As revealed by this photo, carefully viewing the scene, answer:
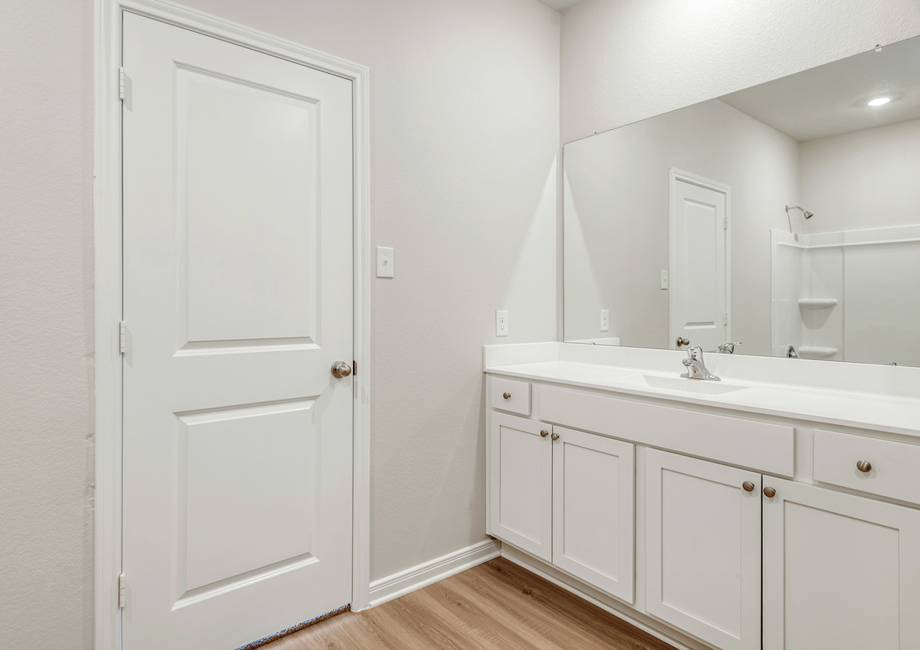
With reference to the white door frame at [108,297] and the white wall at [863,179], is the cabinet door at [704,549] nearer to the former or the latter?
the white wall at [863,179]

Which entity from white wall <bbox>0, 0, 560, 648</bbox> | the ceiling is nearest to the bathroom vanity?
white wall <bbox>0, 0, 560, 648</bbox>

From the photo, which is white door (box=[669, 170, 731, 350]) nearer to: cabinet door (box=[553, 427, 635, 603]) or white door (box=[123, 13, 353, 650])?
cabinet door (box=[553, 427, 635, 603])

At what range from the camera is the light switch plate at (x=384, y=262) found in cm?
194

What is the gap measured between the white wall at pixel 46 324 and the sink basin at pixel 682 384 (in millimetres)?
1692

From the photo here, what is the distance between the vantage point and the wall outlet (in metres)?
2.33

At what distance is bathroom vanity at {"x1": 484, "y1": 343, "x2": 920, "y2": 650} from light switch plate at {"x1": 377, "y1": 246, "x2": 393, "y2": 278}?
66 centimetres

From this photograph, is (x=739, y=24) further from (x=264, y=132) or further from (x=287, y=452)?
(x=287, y=452)

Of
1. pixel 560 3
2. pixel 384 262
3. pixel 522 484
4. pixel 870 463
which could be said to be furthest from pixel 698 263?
pixel 560 3

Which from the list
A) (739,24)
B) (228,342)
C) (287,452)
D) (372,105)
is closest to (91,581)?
(287,452)

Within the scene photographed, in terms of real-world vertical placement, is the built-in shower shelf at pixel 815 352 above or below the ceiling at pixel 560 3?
below

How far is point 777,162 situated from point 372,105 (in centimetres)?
149

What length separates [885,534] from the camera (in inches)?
46.8

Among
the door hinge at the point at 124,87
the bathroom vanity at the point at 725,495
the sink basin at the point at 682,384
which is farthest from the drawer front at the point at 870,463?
the door hinge at the point at 124,87

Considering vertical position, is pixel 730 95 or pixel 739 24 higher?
pixel 739 24
